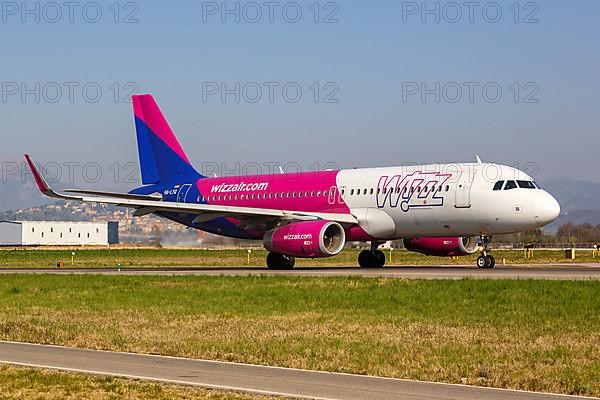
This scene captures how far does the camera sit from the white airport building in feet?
549

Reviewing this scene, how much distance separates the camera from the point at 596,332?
2061 centimetres

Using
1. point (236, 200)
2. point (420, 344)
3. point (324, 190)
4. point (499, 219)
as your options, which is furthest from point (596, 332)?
point (236, 200)

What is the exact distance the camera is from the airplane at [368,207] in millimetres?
42812

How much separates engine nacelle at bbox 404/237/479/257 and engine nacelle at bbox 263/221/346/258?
15.2 ft

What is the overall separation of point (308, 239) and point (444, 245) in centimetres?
751

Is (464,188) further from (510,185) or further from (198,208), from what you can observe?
(198,208)

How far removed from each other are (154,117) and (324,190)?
14.3m

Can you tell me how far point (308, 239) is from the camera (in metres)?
43.9

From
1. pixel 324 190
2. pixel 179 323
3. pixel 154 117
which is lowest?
pixel 179 323

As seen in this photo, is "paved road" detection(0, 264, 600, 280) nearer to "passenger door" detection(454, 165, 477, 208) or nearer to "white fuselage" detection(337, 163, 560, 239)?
"white fuselage" detection(337, 163, 560, 239)

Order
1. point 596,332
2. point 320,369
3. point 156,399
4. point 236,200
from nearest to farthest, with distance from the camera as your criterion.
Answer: point 156,399 < point 320,369 < point 596,332 < point 236,200

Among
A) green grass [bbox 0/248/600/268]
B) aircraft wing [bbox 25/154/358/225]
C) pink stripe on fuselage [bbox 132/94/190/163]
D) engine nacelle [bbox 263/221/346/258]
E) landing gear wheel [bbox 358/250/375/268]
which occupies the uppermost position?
pink stripe on fuselage [bbox 132/94/190/163]

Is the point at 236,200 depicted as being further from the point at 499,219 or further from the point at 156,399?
the point at 156,399

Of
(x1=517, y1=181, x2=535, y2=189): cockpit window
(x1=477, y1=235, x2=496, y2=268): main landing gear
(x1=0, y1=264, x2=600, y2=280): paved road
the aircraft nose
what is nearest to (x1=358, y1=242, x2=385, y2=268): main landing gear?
(x1=0, y1=264, x2=600, y2=280): paved road
